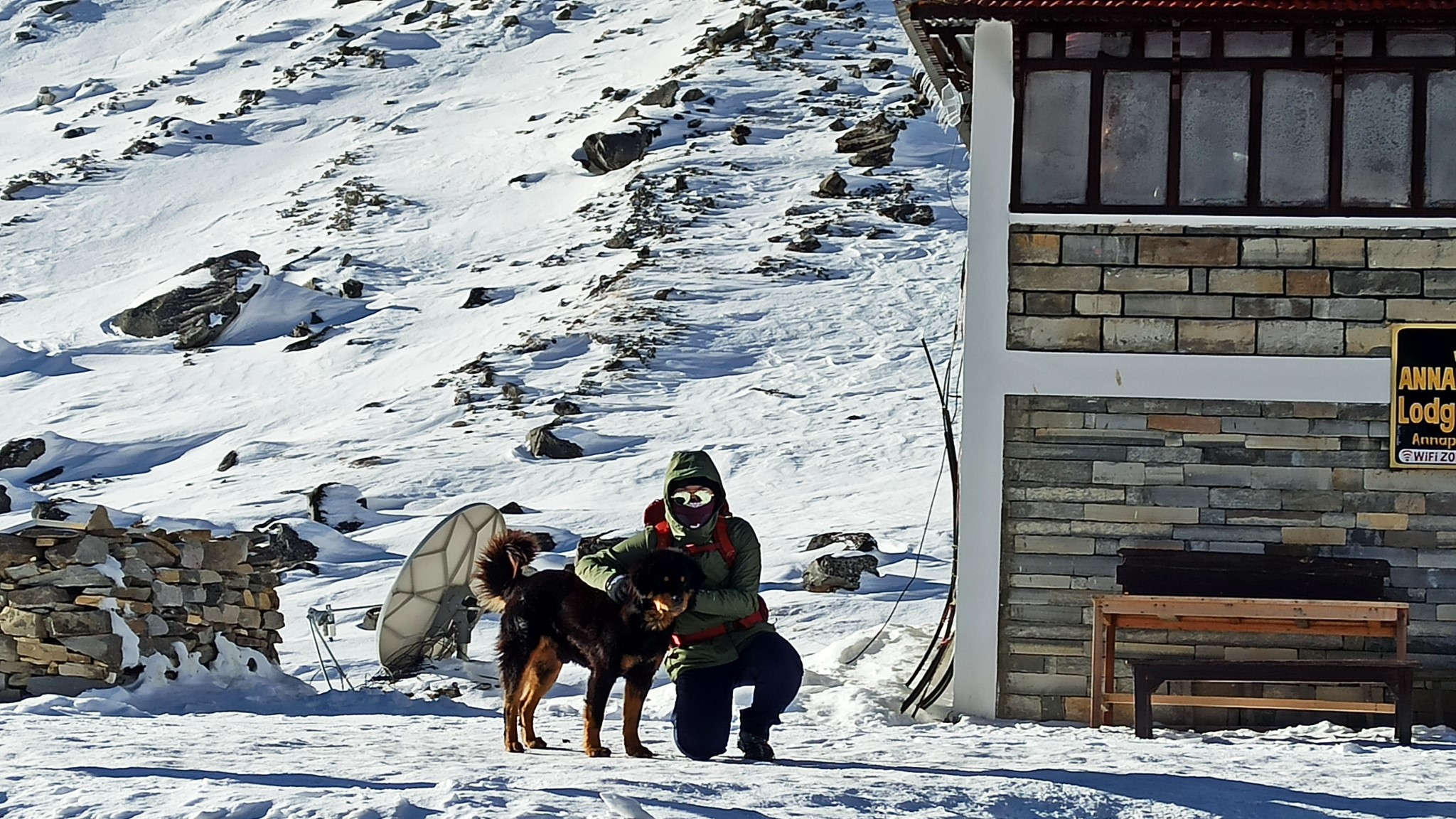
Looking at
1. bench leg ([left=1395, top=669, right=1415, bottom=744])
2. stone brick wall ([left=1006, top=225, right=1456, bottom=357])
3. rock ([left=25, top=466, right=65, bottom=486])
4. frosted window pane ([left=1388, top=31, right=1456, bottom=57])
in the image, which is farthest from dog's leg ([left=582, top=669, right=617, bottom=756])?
rock ([left=25, top=466, right=65, bottom=486])

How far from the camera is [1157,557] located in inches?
370

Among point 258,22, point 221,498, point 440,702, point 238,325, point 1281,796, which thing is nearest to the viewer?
point 1281,796

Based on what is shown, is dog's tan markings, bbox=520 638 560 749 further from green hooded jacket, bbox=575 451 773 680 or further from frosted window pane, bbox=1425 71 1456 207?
frosted window pane, bbox=1425 71 1456 207

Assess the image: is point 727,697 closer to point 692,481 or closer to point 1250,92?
point 692,481

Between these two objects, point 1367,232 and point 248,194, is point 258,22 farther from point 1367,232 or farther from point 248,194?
point 1367,232

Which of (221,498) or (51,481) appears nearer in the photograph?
(221,498)

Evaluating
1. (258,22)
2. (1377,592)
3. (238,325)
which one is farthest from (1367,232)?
(258,22)

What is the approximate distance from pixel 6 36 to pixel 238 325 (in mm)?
43451

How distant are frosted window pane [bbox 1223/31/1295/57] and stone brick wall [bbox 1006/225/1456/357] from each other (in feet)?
3.27

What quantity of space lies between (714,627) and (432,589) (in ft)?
17.1

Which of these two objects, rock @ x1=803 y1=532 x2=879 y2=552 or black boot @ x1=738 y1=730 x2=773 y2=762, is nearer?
black boot @ x1=738 y1=730 x2=773 y2=762

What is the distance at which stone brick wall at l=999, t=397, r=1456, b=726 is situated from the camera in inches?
369

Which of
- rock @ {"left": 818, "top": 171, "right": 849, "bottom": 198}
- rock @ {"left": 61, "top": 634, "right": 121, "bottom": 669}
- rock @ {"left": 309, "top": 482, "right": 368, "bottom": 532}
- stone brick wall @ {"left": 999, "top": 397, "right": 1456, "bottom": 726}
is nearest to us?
stone brick wall @ {"left": 999, "top": 397, "right": 1456, "bottom": 726}

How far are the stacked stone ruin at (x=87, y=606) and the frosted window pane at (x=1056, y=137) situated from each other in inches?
234
